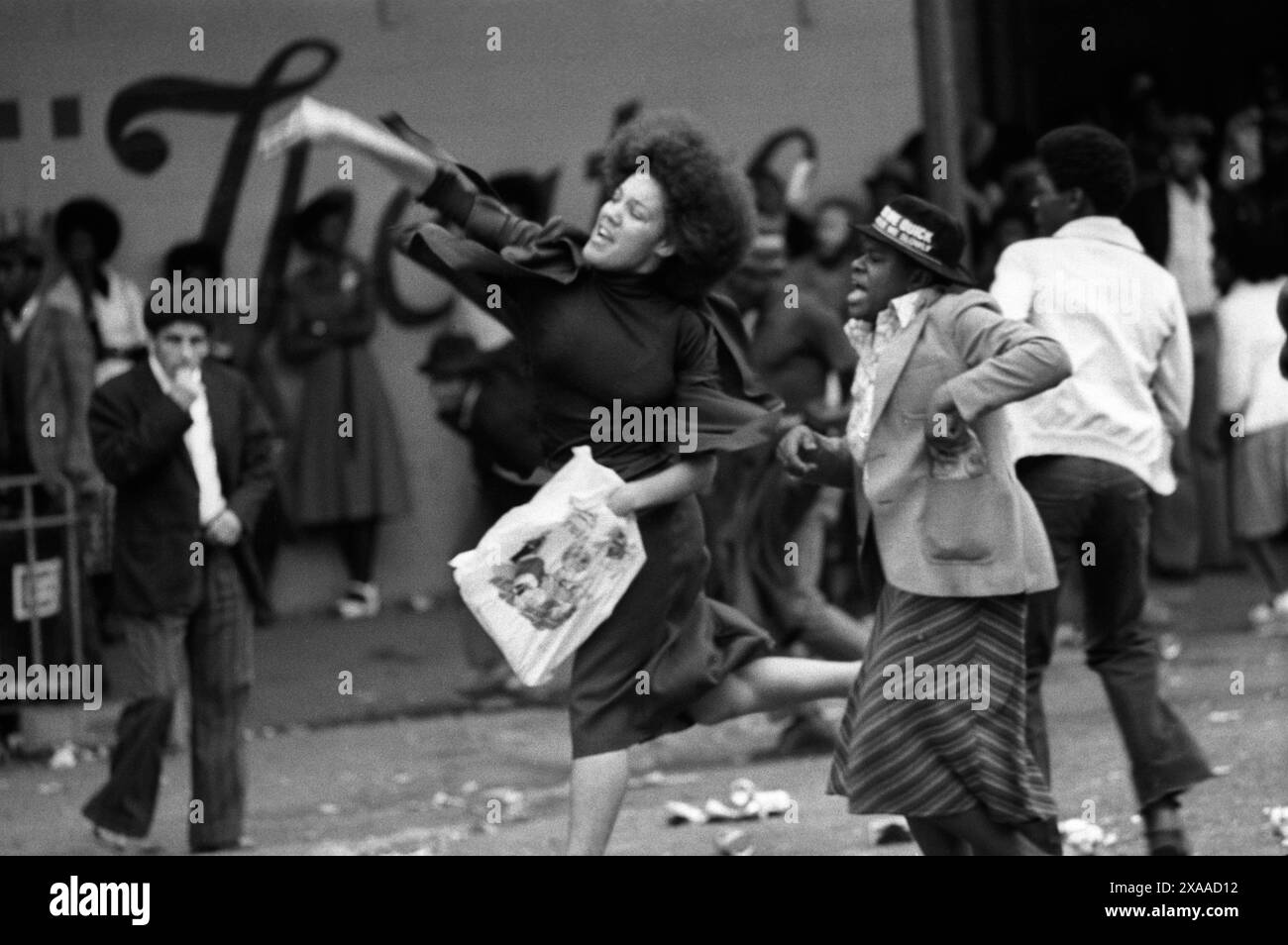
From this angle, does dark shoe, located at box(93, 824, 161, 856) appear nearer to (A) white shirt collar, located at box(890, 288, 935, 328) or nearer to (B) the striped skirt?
(B) the striped skirt

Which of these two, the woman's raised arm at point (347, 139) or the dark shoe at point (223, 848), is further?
Result: the dark shoe at point (223, 848)

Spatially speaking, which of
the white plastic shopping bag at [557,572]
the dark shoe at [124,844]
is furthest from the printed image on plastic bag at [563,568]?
the dark shoe at [124,844]

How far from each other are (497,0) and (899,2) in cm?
196

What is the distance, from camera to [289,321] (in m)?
12.8

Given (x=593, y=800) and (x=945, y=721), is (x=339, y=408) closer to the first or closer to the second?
(x=593, y=800)

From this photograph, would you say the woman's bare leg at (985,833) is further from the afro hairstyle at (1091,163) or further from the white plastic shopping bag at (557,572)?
the afro hairstyle at (1091,163)

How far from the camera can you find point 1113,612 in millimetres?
7770

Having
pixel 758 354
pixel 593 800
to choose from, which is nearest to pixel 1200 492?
pixel 758 354

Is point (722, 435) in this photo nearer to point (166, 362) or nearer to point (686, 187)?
point (686, 187)

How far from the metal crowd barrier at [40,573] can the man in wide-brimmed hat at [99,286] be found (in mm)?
901

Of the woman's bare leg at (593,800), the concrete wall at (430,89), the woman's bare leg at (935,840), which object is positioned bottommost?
the woman's bare leg at (935,840)

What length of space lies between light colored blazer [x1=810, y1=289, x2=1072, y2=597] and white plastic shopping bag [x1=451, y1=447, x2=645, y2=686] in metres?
0.69

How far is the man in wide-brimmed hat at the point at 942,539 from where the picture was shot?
6.74 m

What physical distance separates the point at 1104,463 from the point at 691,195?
146cm
